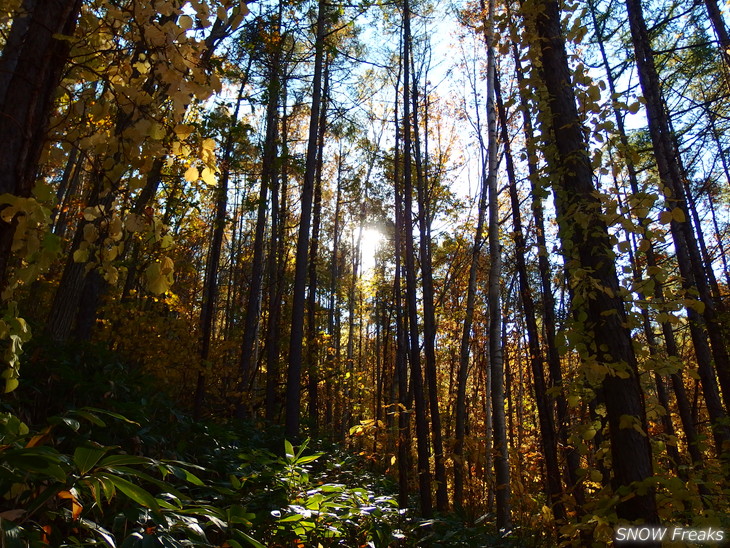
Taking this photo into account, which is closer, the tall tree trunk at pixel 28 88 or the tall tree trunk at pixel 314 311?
→ the tall tree trunk at pixel 28 88

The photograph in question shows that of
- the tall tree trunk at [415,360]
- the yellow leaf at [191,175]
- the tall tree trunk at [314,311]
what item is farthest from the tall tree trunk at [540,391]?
the tall tree trunk at [314,311]

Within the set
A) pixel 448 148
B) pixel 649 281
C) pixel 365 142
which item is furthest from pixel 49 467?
pixel 448 148

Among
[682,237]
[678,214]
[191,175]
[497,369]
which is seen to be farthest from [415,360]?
[191,175]

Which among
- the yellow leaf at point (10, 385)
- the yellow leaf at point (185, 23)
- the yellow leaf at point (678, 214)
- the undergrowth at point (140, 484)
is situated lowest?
the undergrowth at point (140, 484)

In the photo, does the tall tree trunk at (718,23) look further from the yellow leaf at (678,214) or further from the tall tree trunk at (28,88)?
the tall tree trunk at (28,88)

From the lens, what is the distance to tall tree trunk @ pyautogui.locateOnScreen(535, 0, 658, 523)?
2062 millimetres

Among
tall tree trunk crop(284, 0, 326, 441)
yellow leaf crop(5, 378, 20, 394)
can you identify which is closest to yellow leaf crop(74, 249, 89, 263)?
yellow leaf crop(5, 378, 20, 394)

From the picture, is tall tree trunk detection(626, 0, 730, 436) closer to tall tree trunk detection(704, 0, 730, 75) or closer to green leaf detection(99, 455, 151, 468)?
tall tree trunk detection(704, 0, 730, 75)

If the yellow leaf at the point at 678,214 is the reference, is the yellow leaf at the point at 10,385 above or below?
below

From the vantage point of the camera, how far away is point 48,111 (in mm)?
1316

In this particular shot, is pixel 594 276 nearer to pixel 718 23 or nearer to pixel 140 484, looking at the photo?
pixel 140 484

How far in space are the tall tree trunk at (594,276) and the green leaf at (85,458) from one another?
6.62 ft

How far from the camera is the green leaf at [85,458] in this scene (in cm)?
149

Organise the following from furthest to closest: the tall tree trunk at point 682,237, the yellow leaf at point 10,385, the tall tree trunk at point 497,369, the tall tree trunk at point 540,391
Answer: the tall tree trunk at point 497,369
the tall tree trunk at point 682,237
the tall tree trunk at point 540,391
the yellow leaf at point 10,385
